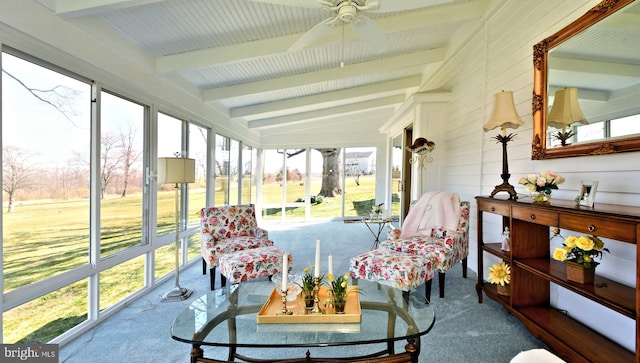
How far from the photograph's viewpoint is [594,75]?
75.9 inches

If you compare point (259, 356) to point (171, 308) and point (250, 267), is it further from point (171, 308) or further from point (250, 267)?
point (171, 308)

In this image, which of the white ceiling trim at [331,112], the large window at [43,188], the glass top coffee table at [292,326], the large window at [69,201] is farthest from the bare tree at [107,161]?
the white ceiling trim at [331,112]

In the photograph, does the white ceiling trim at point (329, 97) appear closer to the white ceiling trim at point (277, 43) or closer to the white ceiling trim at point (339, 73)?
the white ceiling trim at point (339, 73)

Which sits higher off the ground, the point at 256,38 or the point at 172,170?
the point at 256,38

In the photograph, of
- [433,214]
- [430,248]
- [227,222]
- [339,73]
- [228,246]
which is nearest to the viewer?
[430,248]

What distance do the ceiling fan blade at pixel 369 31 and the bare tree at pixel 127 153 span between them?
2427mm

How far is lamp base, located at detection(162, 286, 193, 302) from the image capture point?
282cm

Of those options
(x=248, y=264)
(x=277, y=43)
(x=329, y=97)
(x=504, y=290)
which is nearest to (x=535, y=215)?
(x=504, y=290)

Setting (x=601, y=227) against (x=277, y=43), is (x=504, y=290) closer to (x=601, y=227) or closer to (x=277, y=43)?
(x=601, y=227)

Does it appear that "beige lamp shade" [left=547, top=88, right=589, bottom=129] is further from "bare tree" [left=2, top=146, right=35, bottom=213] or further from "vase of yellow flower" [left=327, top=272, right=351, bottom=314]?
"bare tree" [left=2, top=146, right=35, bottom=213]

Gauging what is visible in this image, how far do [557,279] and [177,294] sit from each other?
3.20 metres

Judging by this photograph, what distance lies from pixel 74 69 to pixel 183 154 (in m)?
1.74

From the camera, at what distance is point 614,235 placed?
4.61 ft

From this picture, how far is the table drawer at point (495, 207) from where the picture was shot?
228 centimetres
